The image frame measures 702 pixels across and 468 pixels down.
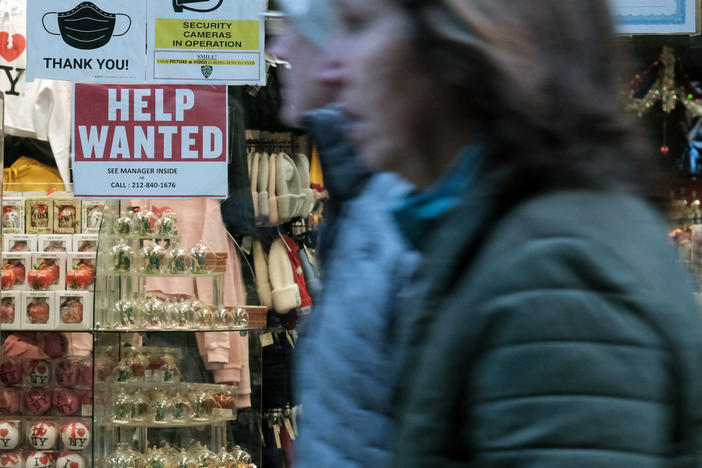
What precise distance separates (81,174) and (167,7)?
79 cm

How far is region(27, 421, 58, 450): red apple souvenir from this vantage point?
4.56 m

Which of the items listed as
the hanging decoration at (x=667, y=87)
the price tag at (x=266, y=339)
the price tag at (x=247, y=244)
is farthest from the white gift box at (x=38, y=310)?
the hanging decoration at (x=667, y=87)

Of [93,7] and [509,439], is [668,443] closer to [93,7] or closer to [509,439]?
[509,439]

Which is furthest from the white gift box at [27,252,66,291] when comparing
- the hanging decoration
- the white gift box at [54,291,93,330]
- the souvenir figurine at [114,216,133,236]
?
the hanging decoration

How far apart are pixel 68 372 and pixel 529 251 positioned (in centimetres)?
421

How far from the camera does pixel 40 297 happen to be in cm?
447

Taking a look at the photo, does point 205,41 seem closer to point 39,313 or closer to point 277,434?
point 39,313

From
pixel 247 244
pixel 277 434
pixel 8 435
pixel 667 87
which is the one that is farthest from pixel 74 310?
pixel 667 87

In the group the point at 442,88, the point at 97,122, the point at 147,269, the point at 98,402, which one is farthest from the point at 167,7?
the point at 442,88

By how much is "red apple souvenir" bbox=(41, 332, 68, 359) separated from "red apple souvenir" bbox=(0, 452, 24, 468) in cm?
51

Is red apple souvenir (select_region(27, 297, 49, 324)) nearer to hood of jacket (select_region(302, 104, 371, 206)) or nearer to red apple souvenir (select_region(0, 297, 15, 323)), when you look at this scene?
red apple souvenir (select_region(0, 297, 15, 323))

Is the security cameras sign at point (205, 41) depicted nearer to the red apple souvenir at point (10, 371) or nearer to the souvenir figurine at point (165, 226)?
the souvenir figurine at point (165, 226)

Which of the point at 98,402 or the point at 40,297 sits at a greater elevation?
the point at 40,297

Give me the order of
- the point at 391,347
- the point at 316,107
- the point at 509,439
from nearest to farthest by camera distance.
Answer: the point at 509,439 < the point at 391,347 < the point at 316,107
